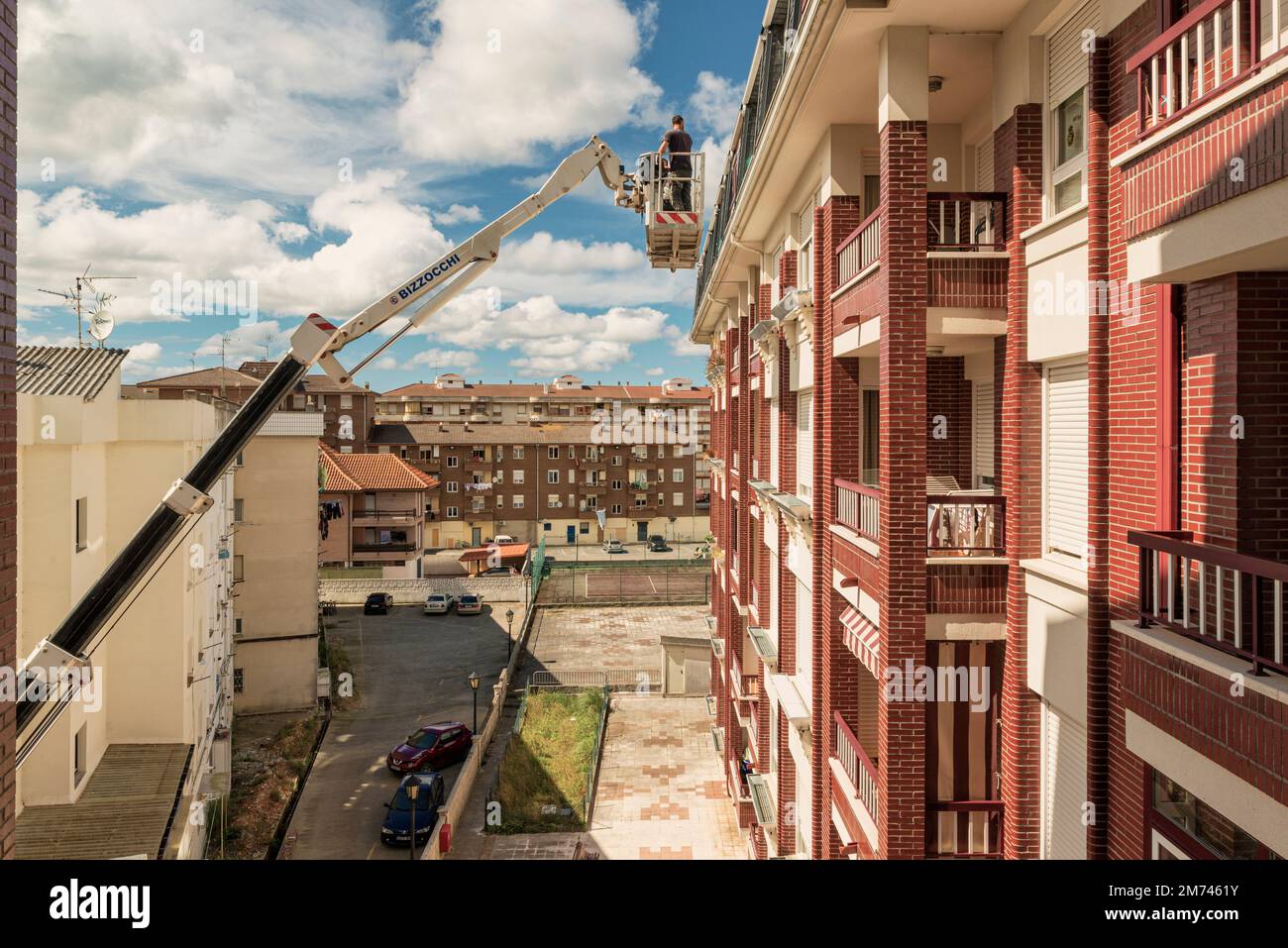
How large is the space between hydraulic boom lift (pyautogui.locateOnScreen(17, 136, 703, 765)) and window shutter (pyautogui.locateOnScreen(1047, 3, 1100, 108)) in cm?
1024

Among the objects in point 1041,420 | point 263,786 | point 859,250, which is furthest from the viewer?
point 263,786

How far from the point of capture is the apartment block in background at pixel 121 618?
13531 mm

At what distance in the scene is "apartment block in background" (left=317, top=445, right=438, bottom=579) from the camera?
54250 mm

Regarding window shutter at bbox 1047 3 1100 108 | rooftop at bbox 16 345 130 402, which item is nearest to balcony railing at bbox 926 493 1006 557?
window shutter at bbox 1047 3 1100 108

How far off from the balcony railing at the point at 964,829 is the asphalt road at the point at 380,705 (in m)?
14.3

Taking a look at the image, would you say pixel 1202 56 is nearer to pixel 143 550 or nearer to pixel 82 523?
pixel 143 550

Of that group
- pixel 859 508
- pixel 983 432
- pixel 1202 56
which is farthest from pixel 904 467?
pixel 1202 56

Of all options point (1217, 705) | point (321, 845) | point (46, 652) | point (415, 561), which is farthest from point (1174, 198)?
point (415, 561)

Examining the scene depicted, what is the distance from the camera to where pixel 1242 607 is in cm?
475

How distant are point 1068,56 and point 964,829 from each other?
7.55 metres

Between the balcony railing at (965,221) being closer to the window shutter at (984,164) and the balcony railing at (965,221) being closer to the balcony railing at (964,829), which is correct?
the window shutter at (984,164)

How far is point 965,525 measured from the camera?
787 cm

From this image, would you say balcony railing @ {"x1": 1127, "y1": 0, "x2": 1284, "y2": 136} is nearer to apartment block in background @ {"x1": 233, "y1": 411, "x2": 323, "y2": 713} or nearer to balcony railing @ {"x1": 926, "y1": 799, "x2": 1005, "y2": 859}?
balcony railing @ {"x1": 926, "y1": 799, "x2": 1005, "y2": 859}

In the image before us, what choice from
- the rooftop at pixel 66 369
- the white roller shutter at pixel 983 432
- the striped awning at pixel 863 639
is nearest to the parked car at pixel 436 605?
the rooftop at pixel 66 369
